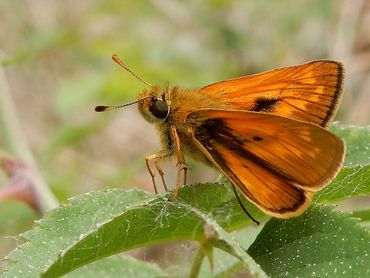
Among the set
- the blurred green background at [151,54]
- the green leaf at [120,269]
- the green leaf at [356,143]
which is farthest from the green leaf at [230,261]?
the blurred green background at [151,54]

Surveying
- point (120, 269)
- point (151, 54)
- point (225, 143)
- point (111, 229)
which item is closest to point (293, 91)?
point (225, 143)

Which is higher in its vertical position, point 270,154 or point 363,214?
point 270,154

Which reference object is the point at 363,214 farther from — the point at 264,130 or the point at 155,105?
the point at 155,105

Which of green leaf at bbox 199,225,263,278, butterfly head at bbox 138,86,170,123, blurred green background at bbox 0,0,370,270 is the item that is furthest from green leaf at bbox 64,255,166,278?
blurred green background at bbox 0,0,370,270

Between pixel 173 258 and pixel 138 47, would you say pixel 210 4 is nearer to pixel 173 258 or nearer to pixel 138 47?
pixel 138 47

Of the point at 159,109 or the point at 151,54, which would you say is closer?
the point at 159,109

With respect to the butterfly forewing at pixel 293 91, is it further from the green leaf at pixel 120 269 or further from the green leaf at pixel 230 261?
the green leaf at pixel 120 269

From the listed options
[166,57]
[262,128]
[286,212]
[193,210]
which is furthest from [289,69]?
[166,57]
